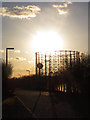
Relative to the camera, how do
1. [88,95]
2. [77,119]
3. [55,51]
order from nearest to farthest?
1. [77,119]
2. [88,95]
3. [55,51]

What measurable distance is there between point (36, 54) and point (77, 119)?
46.1 m

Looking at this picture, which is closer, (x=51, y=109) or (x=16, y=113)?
(x=16, y=113)

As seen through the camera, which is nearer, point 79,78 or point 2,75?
point 79,78

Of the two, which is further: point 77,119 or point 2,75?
point 2,75

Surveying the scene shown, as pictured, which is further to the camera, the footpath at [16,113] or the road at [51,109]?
the road at [51,109]

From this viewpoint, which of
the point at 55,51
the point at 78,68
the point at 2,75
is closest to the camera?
the point at 78,68

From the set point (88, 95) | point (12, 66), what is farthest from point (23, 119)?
point (12, 66)

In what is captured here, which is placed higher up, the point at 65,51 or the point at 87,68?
the point at 65,51

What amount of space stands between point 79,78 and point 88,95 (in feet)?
11.6

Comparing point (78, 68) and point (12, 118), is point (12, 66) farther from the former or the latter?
point (12, 118)

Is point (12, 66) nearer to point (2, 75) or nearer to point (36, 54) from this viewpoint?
point (36, 54)

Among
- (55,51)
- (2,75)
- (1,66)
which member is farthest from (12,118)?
(55,51)

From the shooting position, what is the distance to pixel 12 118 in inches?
435

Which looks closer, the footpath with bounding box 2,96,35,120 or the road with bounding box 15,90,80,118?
the footpath with bounding box 2,96,35,120
